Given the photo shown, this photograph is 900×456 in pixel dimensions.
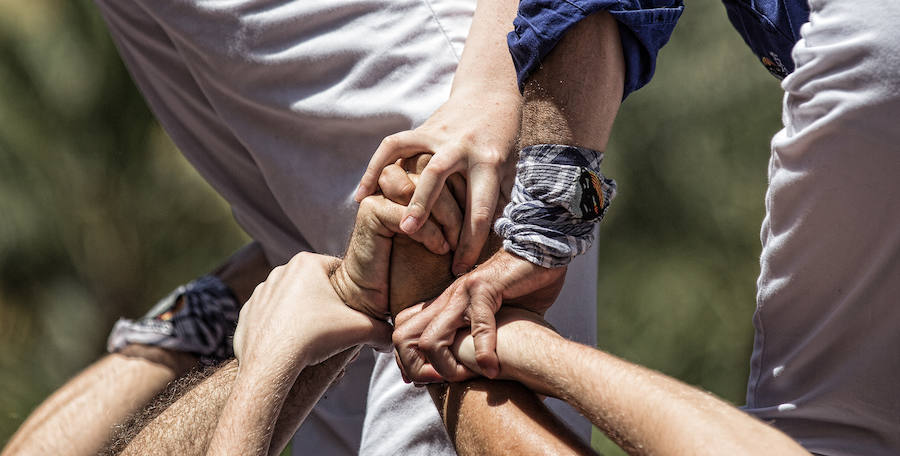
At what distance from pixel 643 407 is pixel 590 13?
459 mm

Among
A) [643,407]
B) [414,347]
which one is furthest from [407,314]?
[643,407]

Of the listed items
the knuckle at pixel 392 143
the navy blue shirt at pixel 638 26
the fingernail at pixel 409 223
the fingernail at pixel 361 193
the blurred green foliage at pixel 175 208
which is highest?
the navy blue shirt at pixel 638 26

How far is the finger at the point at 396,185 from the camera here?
1156mm

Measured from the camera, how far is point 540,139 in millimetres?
1132

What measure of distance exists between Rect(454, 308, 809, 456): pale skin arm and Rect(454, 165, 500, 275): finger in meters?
0.10

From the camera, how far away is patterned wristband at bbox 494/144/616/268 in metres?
1.09

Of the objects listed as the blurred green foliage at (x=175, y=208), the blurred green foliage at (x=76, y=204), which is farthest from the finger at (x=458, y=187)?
the blurred green foliage at (x=76, y=204)

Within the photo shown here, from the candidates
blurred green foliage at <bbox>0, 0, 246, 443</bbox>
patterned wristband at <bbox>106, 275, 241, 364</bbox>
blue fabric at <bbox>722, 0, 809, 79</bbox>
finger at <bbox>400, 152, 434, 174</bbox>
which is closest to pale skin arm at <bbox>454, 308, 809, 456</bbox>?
finger at <bbox>400, 152, 434, 174</bbox>

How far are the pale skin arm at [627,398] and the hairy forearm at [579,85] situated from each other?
8.5 inches

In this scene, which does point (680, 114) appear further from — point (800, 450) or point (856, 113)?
point (800, 450)

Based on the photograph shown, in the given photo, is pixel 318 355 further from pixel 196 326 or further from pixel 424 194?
pixel 196 326

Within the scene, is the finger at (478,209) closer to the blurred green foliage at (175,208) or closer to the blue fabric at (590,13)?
the blue fabric at (590,13)

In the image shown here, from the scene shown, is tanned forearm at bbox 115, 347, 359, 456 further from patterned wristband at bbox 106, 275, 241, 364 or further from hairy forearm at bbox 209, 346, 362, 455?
patterned wristband at bbox 106, 275, 241, 364

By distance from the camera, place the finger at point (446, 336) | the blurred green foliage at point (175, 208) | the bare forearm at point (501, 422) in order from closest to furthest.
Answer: the bare forearm at point (501, 422) < the finger at point (446, 336) < the blurred green foliage at point (175, 208)
